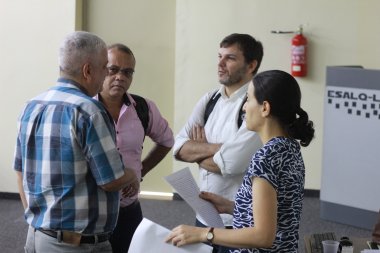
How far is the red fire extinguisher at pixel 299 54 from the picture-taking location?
5.63 m

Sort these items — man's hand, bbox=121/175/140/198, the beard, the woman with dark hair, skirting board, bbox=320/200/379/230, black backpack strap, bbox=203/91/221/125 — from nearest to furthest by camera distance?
the woman with dark hair
man's hand, bbox=121/175/140/198
the beard
black backpack strap, bbox=203/91/221/125
skirting board, bbox=320/200/379/230

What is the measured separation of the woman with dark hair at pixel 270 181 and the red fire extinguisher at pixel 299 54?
12.7 feet

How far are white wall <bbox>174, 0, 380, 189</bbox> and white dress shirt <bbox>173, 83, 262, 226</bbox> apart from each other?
3141 mm

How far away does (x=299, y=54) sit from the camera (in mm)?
5637

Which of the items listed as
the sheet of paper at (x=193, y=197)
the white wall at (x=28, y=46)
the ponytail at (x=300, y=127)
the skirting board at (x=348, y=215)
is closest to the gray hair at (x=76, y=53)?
the sheet of paper at (x=193, y=197)

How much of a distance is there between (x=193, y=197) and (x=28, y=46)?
4085mm

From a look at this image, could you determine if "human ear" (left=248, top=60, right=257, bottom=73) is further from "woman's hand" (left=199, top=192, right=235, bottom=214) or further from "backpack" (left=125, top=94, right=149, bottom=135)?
"woman's hand" (left=199, top=192, right=235, bottom=214)

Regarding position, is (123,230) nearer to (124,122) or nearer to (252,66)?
(124,122)

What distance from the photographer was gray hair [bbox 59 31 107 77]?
2.02m

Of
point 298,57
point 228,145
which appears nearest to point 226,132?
point 228,145

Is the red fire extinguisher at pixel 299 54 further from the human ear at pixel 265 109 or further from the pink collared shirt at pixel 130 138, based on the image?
the human ear at pixel 265 109

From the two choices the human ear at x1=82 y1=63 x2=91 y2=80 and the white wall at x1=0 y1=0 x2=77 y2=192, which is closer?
the human ear at x1=82 y1=63 x2=91 y2=80

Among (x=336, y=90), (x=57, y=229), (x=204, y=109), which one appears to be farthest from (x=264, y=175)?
(x=336, y=90)

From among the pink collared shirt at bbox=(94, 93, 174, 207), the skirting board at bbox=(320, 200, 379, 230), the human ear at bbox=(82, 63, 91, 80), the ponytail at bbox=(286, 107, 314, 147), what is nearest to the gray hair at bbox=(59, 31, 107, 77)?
the human ear at bbox=(82, 63, 91, 80)
